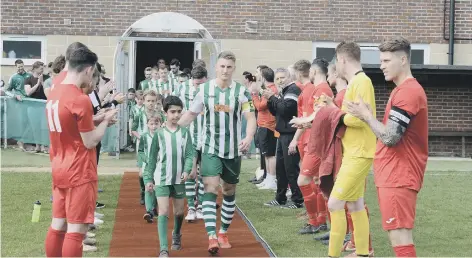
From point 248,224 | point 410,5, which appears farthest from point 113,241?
point 410,5

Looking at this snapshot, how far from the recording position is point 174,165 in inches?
376

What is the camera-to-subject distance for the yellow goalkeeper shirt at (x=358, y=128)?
7863 millimetres

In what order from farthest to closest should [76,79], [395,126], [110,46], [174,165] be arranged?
[110,46] < [174,165] < [76,79] < [395,126]

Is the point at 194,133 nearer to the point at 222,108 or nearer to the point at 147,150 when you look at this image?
the point at 147,150

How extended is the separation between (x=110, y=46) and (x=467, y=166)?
30.6 feet

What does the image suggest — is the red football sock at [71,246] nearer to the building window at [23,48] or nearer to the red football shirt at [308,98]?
the red football shirt at [308,98]

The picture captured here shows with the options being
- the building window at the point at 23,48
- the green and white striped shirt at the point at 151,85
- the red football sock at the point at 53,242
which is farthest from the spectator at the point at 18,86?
the red football sock at the point at 53,242

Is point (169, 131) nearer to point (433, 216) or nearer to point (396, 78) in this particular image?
point (396, 78)

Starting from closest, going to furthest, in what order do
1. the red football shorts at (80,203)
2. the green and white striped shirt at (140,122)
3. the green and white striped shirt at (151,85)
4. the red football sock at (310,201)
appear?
the red football shorts at (80,203)
the red football sock at (310,201)
the green and white striped shirt at (140,122)
the green and white striped shirt at (151,85)

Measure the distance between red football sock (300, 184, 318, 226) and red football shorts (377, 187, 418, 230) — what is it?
3.82 meters

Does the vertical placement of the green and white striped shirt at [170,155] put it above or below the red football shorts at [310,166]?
above

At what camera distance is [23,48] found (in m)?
22.2

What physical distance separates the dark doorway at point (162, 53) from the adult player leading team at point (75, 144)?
19074 millimetres

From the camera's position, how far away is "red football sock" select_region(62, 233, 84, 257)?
285 inches
